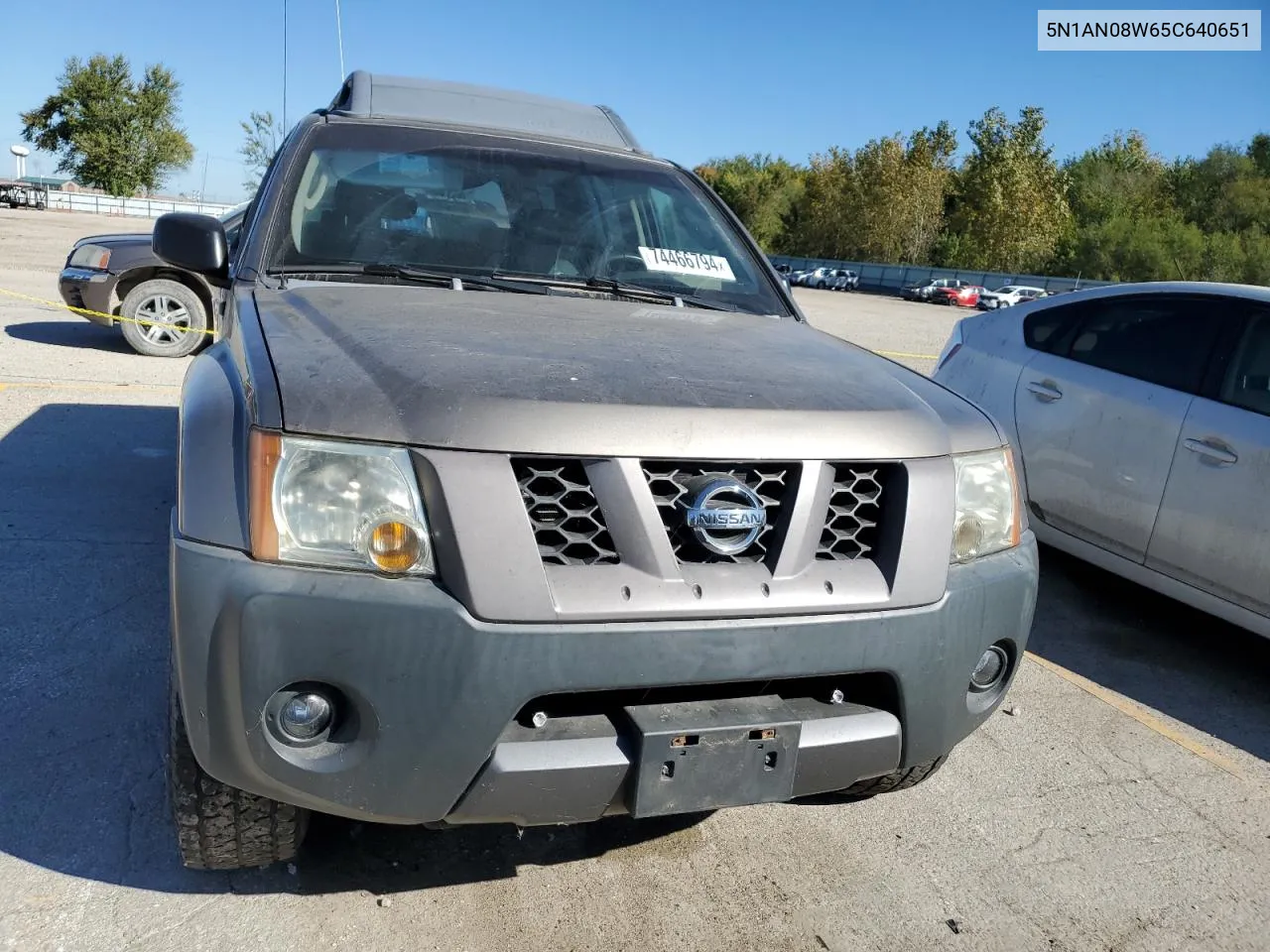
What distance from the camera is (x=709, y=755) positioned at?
6.50ft

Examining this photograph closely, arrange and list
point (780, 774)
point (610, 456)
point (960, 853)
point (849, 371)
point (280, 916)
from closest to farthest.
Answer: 1. point (610, 456)
2. point (780, 774)
3. point (280, 916)
4. point (849, 371)
5. point (960, 853)

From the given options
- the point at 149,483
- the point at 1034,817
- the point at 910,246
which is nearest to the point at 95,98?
the point at 910,246

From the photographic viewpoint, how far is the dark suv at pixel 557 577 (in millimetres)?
1814

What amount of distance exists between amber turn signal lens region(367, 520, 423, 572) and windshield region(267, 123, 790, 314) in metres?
1.39

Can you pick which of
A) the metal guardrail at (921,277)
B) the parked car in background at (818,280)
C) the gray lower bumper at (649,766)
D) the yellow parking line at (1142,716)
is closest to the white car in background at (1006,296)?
the metal guardrail at (921,277)

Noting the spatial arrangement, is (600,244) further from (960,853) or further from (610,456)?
(960,853)

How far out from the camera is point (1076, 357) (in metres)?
4.80

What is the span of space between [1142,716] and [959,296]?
155 feet

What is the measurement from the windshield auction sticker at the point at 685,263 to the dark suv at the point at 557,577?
2.95 ft

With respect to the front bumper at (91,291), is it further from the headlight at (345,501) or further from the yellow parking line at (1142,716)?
the headlight at (345,501)

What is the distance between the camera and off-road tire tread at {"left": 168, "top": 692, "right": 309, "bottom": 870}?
6.78ft

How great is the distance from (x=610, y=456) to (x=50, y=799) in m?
1.76

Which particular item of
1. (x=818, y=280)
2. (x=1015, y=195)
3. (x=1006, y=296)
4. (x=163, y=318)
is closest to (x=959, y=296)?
(x=1006, y=296)

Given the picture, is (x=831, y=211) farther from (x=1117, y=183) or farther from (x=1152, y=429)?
(x=1152, y=429)
